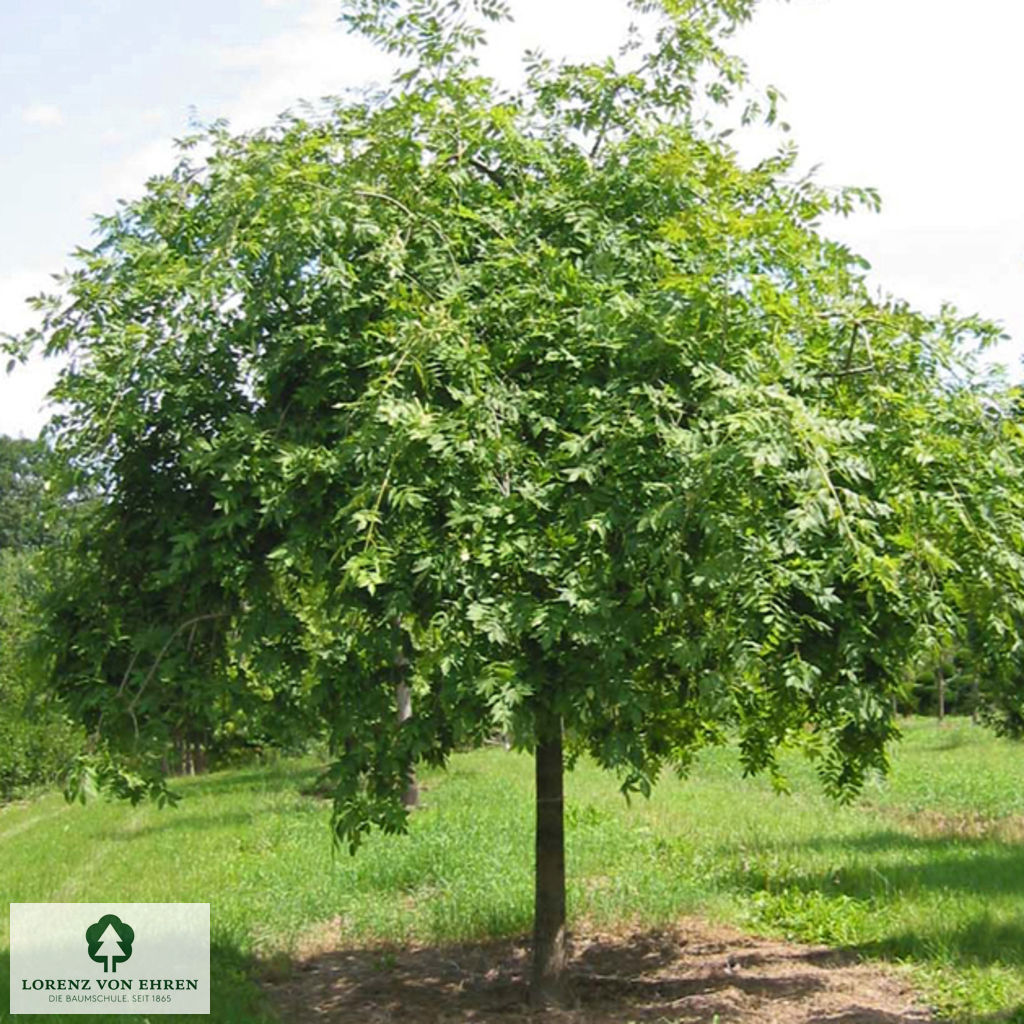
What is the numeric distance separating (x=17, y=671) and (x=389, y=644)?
94.3 inches

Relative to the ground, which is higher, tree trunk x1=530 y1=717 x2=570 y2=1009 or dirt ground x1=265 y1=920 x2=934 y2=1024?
tree trunk x1=530 y1=717 x2=570 y2=1009

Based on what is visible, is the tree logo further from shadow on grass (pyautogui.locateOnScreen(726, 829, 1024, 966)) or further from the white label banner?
shadow on grass (pyautogui.locateOnScreen(726, 829, 1024, 966))

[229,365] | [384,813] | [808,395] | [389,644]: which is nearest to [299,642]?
[389,644]

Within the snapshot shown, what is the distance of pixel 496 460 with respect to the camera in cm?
608

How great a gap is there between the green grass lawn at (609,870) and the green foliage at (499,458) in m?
1.29

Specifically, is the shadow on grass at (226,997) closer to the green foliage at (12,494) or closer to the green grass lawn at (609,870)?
the green grass lawn at (609,870)

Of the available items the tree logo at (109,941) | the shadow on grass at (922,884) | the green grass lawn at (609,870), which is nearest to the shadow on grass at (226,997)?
the green grass lawn at (609,870)

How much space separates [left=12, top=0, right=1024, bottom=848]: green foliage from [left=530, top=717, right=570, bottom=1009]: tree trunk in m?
0.69

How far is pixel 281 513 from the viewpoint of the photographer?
6.18 meters

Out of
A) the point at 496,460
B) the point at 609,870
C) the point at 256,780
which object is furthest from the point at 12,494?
the point at 496,460

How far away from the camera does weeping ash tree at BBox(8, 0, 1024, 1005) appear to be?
573 centimetres

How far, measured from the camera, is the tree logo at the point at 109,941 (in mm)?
8539

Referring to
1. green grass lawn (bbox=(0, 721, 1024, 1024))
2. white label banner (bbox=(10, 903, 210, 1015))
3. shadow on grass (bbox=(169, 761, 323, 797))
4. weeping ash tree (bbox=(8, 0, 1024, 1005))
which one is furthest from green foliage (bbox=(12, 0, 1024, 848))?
shadow on grass (bbox=(169, 761, 323, 797))

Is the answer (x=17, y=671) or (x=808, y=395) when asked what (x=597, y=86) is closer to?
(x=808, y=395)
